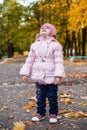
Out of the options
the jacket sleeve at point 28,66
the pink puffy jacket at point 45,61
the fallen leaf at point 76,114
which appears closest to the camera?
the pink puffy jacket at point 45,61

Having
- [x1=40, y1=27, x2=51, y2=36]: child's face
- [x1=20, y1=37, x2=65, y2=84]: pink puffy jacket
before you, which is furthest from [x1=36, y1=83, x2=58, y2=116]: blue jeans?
[x1=40, y1=27, x2=51, y2=36]: child's face

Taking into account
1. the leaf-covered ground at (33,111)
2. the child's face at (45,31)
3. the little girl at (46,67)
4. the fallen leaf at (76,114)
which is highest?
the child's face at (45,31)

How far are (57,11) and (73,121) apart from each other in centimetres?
4804

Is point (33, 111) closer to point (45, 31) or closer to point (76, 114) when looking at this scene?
point (76, 114)

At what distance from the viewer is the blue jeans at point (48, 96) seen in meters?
7.50

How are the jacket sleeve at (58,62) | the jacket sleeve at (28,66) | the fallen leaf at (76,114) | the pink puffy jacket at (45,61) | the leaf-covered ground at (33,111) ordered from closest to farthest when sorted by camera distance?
the leaf-covered ground at (33,111) → the jacket sleeve at (58,62) → the pink puffy jacket at (45,61) → the jacket sleeve at (28,66) → the fallen leaf at (76,114)

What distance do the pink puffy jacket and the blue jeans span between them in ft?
0.46

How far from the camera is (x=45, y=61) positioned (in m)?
7.51

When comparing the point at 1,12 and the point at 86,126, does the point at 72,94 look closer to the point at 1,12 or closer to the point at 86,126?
the point at 86,126

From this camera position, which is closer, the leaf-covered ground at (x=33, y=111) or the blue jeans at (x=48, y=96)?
the leaf-covered ground at (x=33, y=111)

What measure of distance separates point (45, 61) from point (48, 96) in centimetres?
56

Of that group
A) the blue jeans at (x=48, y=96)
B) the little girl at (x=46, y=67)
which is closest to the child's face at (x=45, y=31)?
the little girl at (x=46, y=67)

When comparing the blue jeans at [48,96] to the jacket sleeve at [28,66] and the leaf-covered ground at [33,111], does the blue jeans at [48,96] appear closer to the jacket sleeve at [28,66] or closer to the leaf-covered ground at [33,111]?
the leaf-covered ground at [33,111]

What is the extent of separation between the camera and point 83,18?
3222cm
